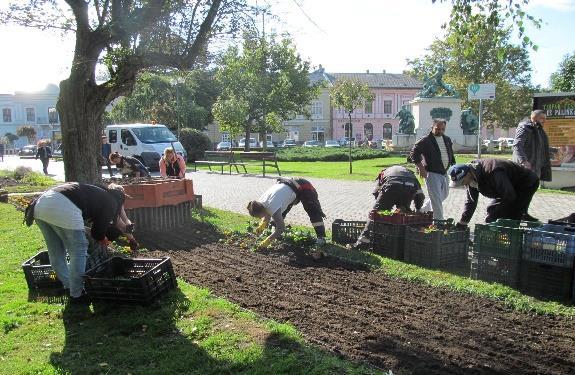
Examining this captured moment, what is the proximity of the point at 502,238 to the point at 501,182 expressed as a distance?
92cm

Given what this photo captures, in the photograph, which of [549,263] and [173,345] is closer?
[173,345]

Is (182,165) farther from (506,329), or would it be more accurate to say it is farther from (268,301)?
(506,329)

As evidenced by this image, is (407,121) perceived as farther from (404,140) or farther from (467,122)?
(467,122)

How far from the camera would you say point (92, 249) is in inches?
257

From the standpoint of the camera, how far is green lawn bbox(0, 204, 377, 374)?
4242 millimetres

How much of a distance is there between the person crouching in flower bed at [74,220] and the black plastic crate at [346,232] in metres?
3.51

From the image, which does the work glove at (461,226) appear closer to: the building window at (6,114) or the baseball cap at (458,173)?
the baseball cap at (458,173)

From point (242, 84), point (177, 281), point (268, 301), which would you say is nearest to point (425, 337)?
point (268, 301)

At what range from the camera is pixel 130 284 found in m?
5.57

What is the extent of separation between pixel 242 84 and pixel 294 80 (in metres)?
4.11

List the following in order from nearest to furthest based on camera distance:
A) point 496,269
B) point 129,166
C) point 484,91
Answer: point 496,269 < point 129,166 < point 484,91

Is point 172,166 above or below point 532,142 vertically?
below

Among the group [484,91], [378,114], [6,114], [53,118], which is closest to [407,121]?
[484,91]

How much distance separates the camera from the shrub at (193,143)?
3206cm
